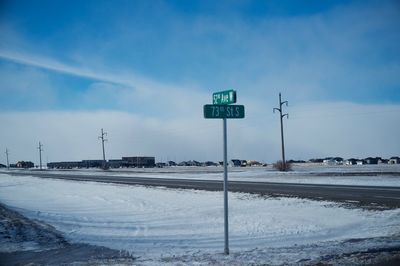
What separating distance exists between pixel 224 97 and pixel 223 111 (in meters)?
0.31

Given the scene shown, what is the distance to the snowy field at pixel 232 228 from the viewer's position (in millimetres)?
8641

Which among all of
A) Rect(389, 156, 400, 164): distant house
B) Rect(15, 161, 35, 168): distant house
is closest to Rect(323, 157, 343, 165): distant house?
Rect(389, 156, 400, 164): distant house

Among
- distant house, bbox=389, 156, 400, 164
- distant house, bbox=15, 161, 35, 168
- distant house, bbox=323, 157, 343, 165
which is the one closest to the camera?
distant house, bbox=389, 156, 400, 164

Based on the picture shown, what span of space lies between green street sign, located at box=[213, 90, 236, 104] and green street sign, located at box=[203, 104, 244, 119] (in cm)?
14

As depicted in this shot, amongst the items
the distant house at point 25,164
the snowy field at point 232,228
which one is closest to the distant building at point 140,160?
the distant house at point 25,164

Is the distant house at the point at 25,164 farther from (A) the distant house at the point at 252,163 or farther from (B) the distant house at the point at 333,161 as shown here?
(B) the distant house at the point at 333,161

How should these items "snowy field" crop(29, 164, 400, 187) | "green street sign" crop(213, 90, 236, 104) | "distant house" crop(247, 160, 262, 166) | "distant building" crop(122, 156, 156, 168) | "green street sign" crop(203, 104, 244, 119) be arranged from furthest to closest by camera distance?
1. "distant building" crop(122, 156, 156, 168)
2. "distant house" crop(247, 160, 262, 166)
3. "snowy field" crop(29, 164, 400, 187)
4. "green street sign" crop(213, 90, 236, 104)
5. "green street sign" crop(203, 104, 244, 119)

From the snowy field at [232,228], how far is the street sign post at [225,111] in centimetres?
89

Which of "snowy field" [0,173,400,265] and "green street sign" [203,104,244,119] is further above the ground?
"green street sign" [203,104,244,119]

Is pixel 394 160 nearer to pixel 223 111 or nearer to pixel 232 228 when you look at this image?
pixel 232 228

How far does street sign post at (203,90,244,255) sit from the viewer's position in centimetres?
831

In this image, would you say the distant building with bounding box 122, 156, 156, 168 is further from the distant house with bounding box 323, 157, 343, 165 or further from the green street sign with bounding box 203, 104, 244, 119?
the green street sign with bounding box 203, 104, 244, 119

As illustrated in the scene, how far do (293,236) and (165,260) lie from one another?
414 cm

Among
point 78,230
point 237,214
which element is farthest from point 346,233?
point 78,230
